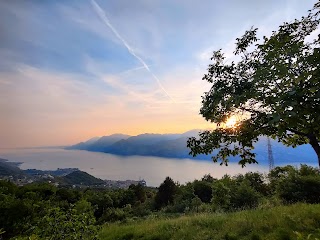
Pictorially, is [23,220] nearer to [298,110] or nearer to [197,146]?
[197,146]

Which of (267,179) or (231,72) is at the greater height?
(231,72)

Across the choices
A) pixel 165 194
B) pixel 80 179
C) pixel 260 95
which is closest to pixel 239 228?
pixel 260 95

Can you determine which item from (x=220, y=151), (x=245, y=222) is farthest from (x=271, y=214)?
(x=220, y=151)

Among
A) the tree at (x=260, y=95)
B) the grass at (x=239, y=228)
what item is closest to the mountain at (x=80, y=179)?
the grass at (x=239, y=228)

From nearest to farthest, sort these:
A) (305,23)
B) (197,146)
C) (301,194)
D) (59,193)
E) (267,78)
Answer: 1. (267,78)
2. (305,23)
3. (197,146)
4. (301,194)
5. (59,193)

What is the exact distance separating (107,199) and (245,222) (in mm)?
48556

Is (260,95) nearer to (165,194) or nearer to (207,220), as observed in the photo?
(207,220)

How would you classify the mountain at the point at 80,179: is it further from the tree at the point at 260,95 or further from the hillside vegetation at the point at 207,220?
the tree at the point at 260,95

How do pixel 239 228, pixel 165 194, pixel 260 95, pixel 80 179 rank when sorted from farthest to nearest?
1. pixel 80 179
2. pixel 165 194
3. pixel 239 228
4. pixel 260 95

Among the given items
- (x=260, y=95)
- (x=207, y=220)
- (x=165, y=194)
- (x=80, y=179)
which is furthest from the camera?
(x=80, y=179)

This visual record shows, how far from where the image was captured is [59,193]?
51.8m

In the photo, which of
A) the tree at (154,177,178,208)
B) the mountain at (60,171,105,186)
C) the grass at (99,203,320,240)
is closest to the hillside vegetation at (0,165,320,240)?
the grass at (99,203,320,240)

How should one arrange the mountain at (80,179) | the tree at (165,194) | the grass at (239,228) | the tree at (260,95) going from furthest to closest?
the mountain at (80,179)
the tree at (165,194)
the grass at (239,228)
the tree at (260,95)

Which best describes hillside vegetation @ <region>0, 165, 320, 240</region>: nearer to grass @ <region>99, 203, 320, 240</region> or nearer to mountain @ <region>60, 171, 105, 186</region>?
grass @ <region>99, 203, 320, 240</region>
